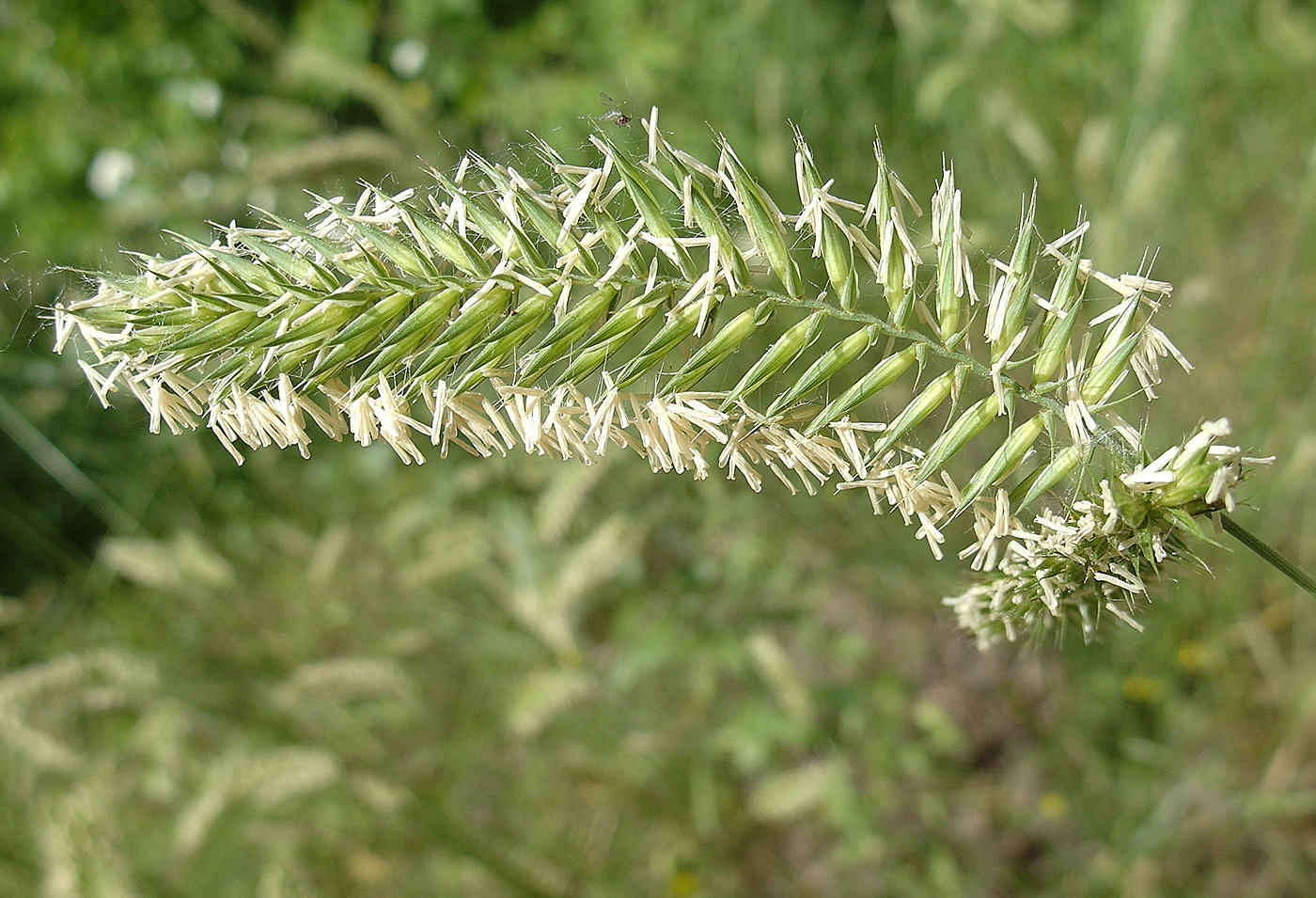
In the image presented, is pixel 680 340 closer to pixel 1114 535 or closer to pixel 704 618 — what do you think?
pixel 1114 535

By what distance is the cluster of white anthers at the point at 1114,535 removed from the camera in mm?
846

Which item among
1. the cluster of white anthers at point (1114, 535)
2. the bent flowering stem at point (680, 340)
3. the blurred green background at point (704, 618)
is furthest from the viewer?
the blurred green background at point (704, 618)

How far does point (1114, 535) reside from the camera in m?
0.91

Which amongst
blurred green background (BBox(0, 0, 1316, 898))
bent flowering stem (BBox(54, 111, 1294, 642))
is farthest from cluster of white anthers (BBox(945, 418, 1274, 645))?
blurred green background (BBox(0, 0, 1316, 898))

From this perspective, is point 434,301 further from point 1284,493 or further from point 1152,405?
point 1152,405

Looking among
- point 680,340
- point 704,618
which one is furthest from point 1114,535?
point 704,618

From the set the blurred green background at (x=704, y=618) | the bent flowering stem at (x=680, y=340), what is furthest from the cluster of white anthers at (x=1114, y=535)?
the blurred green background at (x=704, y=618)

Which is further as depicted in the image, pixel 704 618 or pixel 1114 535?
pixel 704 618

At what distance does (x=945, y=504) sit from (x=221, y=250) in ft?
2.81

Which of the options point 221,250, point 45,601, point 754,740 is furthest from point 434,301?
point 45,601

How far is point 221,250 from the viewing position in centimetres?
107

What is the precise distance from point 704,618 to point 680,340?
1898 mm

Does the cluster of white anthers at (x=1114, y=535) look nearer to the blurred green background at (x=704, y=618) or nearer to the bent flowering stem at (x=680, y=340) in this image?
the bent flowering stem at (x=680, y=340)

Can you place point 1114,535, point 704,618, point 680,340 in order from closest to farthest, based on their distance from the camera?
1. point 1114,535
2. point 680,340
3. point 704,618
